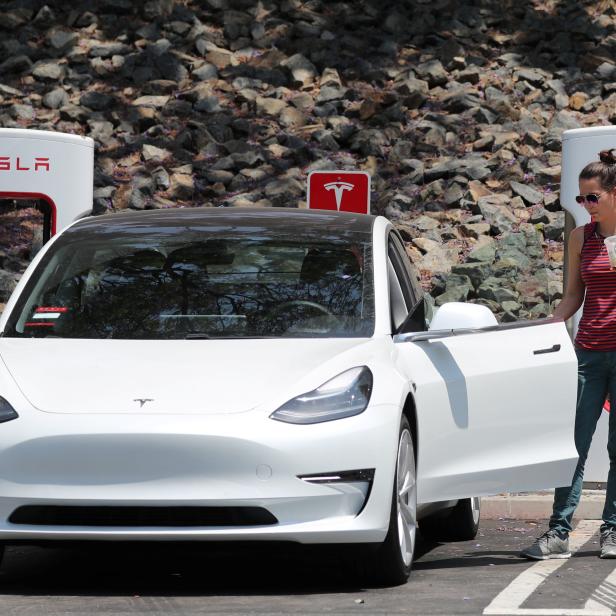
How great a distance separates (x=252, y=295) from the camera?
24.1 ft

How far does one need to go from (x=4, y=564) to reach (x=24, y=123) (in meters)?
20.7

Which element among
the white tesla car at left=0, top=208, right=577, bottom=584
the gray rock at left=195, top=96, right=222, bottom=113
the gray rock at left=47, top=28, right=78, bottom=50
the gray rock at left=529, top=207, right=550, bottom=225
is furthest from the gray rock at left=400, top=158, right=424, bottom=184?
the white tesla car at left=0, top=208, right=577, bottom=584

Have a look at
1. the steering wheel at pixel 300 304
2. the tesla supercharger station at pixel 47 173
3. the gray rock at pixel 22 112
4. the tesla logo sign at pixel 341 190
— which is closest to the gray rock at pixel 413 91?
the gray rock at pixel 22 112

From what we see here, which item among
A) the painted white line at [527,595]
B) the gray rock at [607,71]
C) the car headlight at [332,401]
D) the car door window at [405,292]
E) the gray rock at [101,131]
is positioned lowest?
the gray rock at [101,131]

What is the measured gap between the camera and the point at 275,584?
6801 millimetres

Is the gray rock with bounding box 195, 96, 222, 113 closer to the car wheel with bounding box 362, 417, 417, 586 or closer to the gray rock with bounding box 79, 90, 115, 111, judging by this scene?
the gray rock with bounding box 79, 90, 115, 111

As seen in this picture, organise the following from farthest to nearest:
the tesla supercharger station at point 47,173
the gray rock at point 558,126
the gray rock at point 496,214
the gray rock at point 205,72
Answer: the gray rock at point 205,72
the gray rock at point 558,126
the gray rock at point 496,214
the tesla supercharger station at point 47,173

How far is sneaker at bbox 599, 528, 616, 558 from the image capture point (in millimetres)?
7770

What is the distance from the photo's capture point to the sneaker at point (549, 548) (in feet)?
25.6

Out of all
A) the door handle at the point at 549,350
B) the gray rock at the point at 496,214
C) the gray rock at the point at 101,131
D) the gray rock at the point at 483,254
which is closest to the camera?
the door handle at the point at 549,350

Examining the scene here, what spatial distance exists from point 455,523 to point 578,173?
274cm

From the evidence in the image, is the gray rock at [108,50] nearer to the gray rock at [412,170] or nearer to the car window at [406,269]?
the gray rock at [412,170]

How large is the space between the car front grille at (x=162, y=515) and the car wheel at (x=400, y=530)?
21.5 inches

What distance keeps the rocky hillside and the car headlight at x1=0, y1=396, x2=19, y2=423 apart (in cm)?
1358
